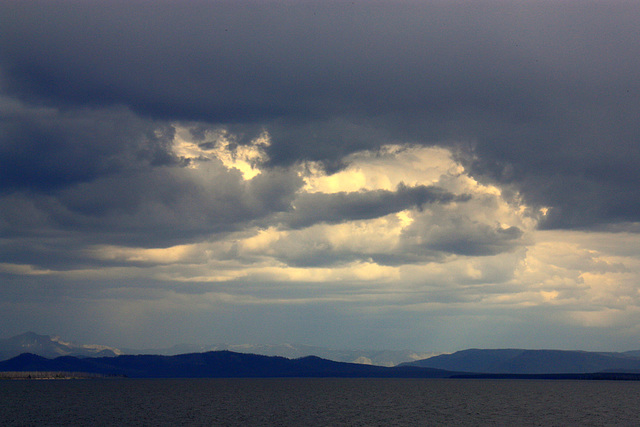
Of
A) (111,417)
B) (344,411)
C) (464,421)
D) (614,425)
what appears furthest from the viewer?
(344,411)

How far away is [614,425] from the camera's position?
440ft

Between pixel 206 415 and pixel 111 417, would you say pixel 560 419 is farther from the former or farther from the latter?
pixel 111 417

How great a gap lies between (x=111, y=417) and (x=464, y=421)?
80.8 metres

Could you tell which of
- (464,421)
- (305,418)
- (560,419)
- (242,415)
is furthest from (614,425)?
(242,415)

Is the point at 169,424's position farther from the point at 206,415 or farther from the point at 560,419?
the point at 560,419

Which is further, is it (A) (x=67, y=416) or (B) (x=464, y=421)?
(A) (x=67, y=416)

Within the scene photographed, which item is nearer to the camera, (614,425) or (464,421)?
(614,425)

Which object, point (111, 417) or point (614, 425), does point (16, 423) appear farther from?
point (614, 425)

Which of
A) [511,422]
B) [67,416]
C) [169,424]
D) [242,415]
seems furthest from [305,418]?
[67,416]

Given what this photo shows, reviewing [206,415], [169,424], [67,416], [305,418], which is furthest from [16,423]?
[305,418]

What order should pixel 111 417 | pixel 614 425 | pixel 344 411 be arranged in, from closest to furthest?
pixel 614 425, pixel 111 417, pixel 344 411

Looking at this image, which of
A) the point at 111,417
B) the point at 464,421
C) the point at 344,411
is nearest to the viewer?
the point at 464,421

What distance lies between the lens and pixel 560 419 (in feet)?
490

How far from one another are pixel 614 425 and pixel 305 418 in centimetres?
6479
